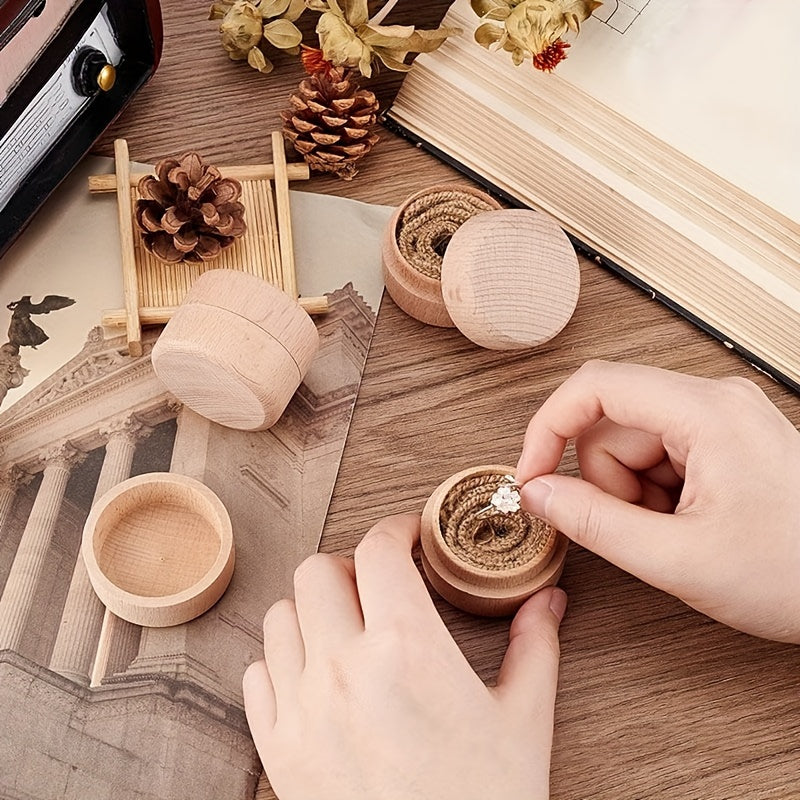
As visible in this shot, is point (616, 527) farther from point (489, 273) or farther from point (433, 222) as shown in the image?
point (433, 222)

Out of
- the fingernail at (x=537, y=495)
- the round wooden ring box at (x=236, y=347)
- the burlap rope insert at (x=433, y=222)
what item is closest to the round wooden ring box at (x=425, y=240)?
the burlap rope insert at (x=433, y=222)

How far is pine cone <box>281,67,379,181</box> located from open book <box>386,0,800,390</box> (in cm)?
8

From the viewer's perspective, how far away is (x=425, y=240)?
3.16 feet

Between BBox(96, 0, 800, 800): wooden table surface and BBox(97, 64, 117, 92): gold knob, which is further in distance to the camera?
BBox(97, 64, 117, 92): gold knob

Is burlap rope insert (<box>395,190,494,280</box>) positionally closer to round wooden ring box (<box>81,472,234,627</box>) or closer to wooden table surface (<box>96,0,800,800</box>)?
wooden table surface (<box>96,0,800,800</box>)

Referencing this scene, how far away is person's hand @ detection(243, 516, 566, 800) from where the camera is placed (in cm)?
70

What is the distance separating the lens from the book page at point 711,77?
3.10 feet

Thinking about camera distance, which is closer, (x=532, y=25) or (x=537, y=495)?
(x=537, y=495)

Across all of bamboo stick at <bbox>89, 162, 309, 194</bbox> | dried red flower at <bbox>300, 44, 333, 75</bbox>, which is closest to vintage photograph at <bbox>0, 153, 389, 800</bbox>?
bamboo stick at <bbox>89, 162, 309, 194</bbox>

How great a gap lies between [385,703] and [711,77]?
0.62 meters

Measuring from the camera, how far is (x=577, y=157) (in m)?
0.99

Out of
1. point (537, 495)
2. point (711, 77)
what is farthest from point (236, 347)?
point (711, 77)

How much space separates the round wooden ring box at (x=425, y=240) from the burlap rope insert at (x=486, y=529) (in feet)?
0.59

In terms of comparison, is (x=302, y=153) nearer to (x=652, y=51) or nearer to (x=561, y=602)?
(x=652, y=51)
